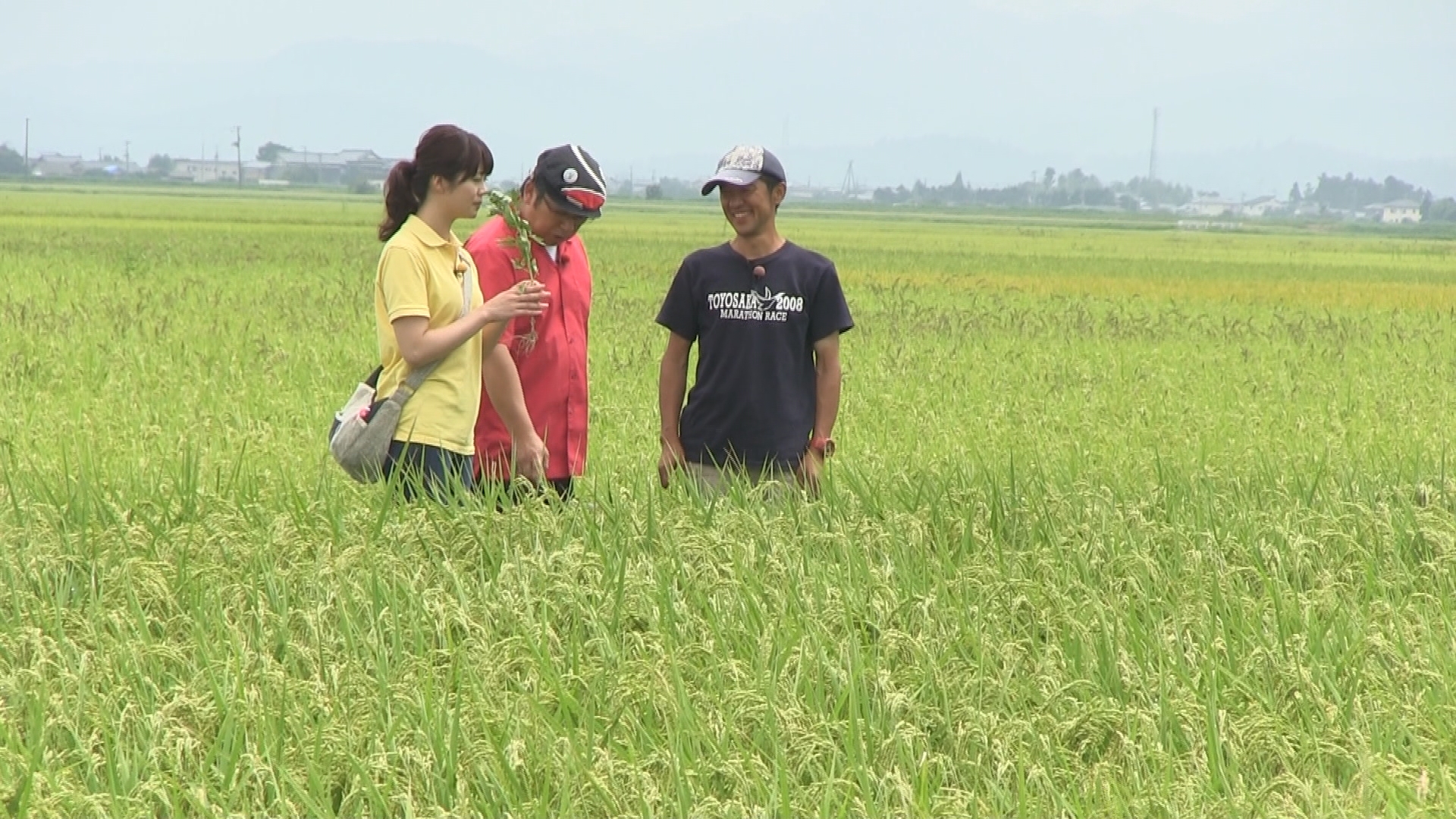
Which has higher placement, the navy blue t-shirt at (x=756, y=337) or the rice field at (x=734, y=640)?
the navy blue t-shirt at (x=756, y=337)

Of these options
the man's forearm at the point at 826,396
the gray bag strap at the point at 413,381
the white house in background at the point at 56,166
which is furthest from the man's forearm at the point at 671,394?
the white house in background at the point at 56,166

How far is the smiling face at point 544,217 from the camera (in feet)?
15.7

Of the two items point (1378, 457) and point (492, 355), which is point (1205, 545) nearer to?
point (492, 355)

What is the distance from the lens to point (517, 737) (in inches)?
133

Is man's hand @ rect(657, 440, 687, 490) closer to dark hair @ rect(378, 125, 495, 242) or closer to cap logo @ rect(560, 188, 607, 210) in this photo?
cap logo @ rect(560, 188, 607, 210)

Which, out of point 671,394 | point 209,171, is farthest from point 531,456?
point 209,171

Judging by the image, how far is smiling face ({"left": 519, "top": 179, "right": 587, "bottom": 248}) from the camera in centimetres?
479

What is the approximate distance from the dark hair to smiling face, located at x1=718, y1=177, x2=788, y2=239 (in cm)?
78

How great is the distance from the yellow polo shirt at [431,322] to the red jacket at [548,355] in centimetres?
18

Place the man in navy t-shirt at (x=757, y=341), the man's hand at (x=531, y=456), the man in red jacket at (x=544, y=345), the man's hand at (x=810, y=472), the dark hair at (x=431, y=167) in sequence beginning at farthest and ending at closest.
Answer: the man's hand at (x=810, y=472)
the man in navy t-shirt at (x=757, y=341)
the man's hand at (x=531, y=456)
the man in red jacket at (x=544, y=345)
the dark hair at (x=431, y=167)

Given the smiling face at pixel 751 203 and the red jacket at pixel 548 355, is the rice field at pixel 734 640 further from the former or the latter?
the smiling face at pixel 751 203

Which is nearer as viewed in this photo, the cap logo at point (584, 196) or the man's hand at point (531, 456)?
the cap logo at point (584, 196)

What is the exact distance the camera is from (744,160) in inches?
200

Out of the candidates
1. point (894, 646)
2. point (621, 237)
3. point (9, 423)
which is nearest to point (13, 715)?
point (894, 646)
